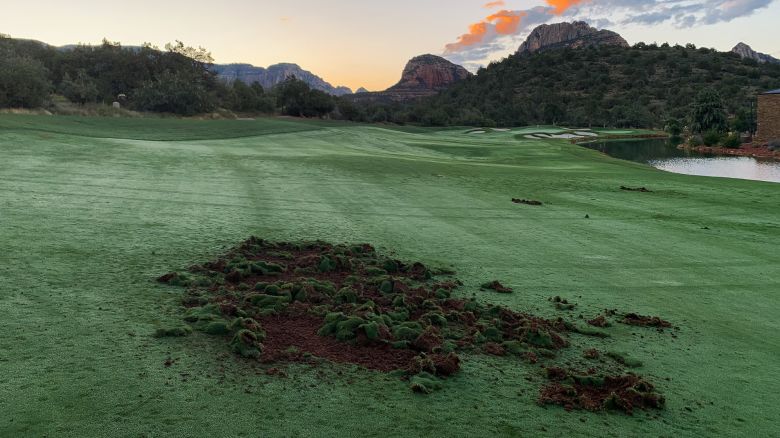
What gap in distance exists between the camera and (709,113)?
76000mm

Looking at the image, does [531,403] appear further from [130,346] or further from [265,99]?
[265,99]

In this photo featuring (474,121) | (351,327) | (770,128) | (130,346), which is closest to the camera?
(130,346)

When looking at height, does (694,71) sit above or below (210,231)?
above

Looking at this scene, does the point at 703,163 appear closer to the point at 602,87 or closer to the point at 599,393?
the point at 599,393

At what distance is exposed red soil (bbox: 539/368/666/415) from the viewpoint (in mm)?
4895

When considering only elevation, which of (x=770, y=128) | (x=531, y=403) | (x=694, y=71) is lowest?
(x=531, y=403)

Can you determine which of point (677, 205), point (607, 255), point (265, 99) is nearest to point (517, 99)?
point (265, 99)

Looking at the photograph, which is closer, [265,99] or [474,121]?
[265,99]

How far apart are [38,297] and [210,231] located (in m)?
4.49

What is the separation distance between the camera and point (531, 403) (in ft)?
15.9

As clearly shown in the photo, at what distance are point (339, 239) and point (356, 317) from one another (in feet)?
15.2

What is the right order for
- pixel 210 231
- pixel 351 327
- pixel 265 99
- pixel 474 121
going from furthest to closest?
pixel 474 121, pixel 265 99, pixel 210 231, pixel 351 327

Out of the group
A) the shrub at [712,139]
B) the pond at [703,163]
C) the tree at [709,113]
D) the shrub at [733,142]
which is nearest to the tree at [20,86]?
the pond at [703,163]

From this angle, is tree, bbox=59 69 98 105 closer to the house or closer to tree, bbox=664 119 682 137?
the house
